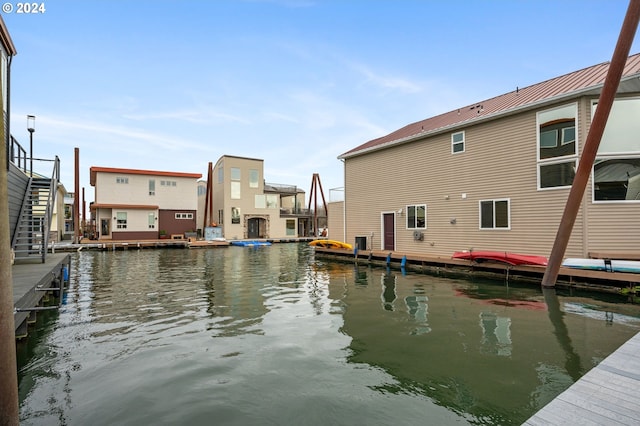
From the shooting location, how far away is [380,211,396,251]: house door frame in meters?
18.4

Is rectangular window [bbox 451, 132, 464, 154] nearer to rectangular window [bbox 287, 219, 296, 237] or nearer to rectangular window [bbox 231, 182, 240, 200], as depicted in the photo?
rectangular window [bbox 231, 182, 240, 200]

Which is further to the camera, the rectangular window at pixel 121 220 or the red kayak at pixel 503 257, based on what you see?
the rectangular window at pixel 121 220

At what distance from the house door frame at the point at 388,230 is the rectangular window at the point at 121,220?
26.5 meters

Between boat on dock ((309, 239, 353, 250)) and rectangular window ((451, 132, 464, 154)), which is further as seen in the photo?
boat on dock ((309, 239, 353, 250))

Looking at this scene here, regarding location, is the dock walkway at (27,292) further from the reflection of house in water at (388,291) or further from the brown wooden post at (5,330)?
the reflection of house in water at (388,291)

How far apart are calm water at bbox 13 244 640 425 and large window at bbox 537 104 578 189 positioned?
4508 mm

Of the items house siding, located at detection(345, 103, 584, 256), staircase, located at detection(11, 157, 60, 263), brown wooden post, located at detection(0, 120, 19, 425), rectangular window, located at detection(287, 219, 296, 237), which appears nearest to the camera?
brown wooden post, located at detection(0, 120, 19, 425)

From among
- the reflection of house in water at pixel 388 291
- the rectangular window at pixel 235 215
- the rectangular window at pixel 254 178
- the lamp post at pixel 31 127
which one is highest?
the rectangular window at pixel 254 178

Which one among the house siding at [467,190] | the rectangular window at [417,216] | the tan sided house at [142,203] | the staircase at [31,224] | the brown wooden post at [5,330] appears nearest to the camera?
the brown wooden post at [5,330]

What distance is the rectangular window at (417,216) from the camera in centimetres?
1659

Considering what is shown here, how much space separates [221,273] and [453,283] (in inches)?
384

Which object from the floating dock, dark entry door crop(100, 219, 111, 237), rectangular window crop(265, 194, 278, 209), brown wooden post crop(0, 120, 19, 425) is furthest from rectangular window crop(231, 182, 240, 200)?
brown wooden post crop(0, 120, 19, 425)

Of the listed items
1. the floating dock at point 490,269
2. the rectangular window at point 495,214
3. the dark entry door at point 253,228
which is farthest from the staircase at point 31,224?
the dark entry door at point 253,228

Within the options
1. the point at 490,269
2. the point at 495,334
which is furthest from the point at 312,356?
the point at 490,269
